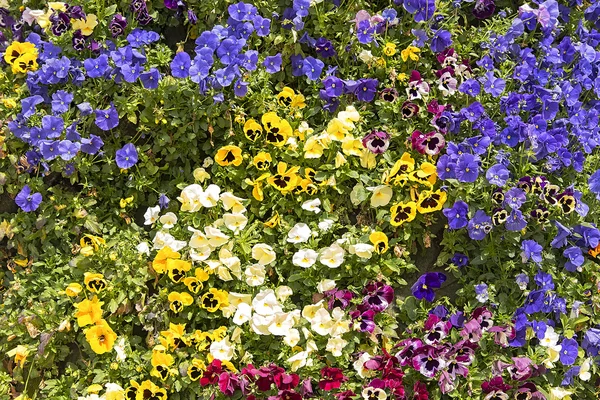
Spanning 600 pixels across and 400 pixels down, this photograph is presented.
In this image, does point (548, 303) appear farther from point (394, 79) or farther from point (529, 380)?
point (394, 79)

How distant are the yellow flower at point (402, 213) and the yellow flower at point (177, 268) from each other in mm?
1073

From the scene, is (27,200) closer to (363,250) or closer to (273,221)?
(273,221)

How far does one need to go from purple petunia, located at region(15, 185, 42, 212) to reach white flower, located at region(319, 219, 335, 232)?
5.29 feet

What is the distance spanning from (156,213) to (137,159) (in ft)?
1.13

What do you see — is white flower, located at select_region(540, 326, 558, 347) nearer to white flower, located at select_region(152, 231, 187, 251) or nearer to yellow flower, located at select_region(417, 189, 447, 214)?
yellow flower, located at select_region(417, 189, 447, 214)

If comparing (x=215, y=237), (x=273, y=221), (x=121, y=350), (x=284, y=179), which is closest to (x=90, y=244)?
(x=121, y=350)

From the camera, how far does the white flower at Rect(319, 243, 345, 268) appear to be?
3.03 metres

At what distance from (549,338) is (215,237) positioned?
5.75 feet

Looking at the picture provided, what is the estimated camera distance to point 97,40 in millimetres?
3607

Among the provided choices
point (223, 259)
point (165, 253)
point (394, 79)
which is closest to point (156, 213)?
point (165, 253)

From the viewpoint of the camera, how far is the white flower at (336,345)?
2898 millimetres

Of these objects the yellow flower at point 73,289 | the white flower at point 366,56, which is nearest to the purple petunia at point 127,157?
the yellow flower at point 73,289

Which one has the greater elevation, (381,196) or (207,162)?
(381,196)

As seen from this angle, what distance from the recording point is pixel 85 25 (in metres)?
3.53
